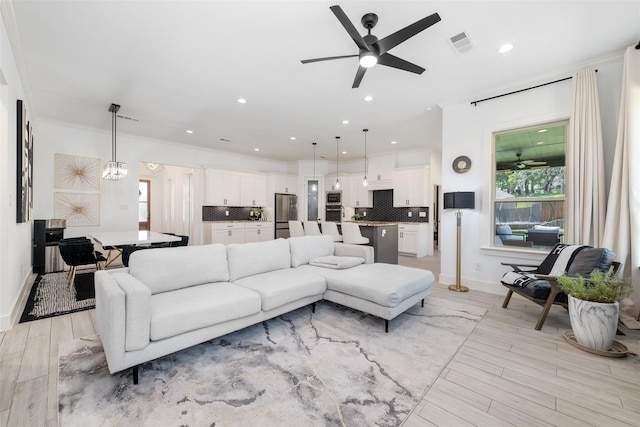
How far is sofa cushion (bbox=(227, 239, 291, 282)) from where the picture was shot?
2.92m

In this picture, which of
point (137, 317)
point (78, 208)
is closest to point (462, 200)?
point (137, 317)

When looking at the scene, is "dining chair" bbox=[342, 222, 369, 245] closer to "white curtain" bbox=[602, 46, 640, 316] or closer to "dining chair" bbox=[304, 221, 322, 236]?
"dining chair" bbox=[304, 221, 322, 236]

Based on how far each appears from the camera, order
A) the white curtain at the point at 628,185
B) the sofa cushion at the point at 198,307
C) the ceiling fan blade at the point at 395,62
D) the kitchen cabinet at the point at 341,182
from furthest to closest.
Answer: the kitchen cabinet at the point at 341,182
the white curtain at the point at 628,185
the ceiling fan blade at the point at 395,62
the sofa cushion at the point at 198,307

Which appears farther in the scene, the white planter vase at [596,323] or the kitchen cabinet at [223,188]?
the kitchen cabinet at [223,188]

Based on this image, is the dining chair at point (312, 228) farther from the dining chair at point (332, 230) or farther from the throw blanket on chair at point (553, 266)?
the throw blanket on chair at point (553, 266)

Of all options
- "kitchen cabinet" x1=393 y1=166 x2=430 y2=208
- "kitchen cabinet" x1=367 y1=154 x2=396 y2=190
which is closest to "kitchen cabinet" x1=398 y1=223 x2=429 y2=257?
"kitchen cabinet" x1=393 y1=166 x2=430 y2=208

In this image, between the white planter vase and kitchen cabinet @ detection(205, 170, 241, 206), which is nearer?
the white planter vase

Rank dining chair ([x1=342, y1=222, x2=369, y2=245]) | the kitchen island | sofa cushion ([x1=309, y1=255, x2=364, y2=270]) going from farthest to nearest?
the kitchen island → dining chair ([x1=342, y1=222, x2=369, y2=245]) → sofa cushion ([x1=309, y1=255, x2=364, y2=270])

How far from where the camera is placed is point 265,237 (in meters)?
8.04

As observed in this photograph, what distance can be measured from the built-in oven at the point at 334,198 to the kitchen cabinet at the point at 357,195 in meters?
0.17

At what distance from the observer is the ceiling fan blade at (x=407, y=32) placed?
2.03 metres

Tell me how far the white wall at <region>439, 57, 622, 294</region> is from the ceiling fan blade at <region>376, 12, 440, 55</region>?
7.95 ft

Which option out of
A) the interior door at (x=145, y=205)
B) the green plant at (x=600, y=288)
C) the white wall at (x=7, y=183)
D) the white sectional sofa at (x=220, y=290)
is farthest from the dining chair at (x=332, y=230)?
the interior door at (x=145, y=205)

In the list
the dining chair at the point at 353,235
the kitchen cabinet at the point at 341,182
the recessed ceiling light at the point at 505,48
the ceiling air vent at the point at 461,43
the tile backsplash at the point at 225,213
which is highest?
the recessed ceiling light at the point at 505,48
